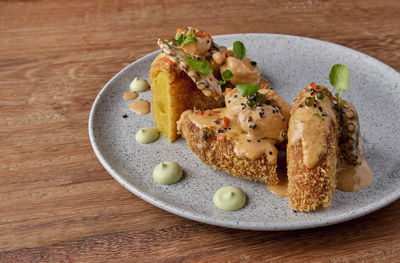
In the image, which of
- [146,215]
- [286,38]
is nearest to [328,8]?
[286,38]

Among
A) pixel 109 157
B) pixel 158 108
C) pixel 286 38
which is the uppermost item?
pixel 286 38

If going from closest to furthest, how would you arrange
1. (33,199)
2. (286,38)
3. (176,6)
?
1. (33,199)
2. (286,38)
3. (176,6)

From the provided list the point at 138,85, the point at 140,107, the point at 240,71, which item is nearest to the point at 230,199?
the point at 240,71

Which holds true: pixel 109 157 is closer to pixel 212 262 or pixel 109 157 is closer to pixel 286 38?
pixel 212 262

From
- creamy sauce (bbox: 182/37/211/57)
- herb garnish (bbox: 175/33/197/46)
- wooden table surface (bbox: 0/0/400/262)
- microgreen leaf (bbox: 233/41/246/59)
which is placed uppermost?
herb garnish (bbox: 175/33/197/46)

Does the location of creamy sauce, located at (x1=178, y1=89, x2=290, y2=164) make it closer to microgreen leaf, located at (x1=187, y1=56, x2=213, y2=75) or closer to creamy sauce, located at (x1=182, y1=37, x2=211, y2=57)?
microgreen leaf, located at (x1=187, y1=56, x2=213, y2=75)

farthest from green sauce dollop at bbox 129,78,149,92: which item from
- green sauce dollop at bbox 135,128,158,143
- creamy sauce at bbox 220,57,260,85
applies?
creamy sauce at bbox 220,57,260,85
